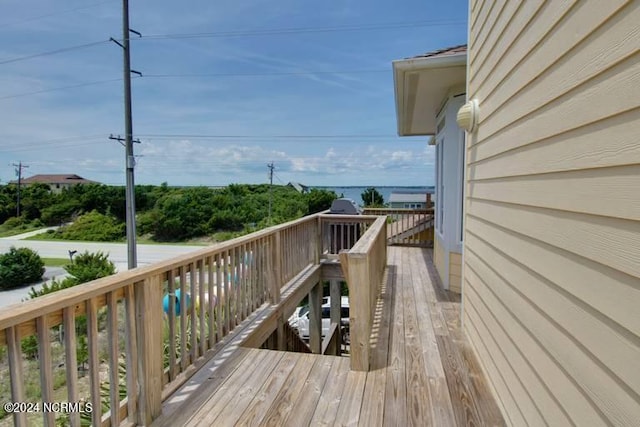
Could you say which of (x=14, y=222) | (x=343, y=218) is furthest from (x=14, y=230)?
(x=343, y=218)

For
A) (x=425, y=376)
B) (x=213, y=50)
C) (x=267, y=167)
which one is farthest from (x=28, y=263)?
(x=425, y=376)

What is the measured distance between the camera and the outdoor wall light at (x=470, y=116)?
2.84m

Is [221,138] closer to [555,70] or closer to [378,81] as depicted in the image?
[378,81]

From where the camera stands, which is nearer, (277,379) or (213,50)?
(277,379)

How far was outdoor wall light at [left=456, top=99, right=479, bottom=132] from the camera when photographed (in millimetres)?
2840

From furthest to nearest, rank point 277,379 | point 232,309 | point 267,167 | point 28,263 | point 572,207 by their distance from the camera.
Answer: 1. point 267,167
2. point 28,263
3. point 232,309
4. point 277,379
5. point 572,207

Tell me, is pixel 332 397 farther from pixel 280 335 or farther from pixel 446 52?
pixel 446 52

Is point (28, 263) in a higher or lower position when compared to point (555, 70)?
lower

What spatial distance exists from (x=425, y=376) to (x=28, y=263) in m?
23.2

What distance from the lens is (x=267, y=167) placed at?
33875 mm

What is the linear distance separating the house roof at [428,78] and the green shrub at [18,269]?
70.9 ft

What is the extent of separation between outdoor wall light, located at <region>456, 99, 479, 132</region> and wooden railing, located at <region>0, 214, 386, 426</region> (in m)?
1.26

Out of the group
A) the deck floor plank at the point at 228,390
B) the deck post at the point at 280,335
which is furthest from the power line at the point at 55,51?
the deck floor plank at the point at 228,390

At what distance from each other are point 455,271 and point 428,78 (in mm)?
2429
